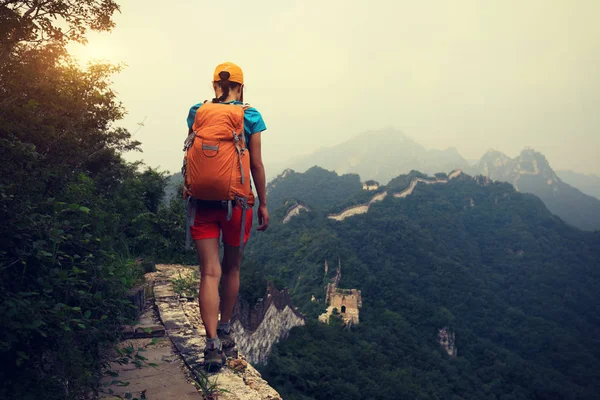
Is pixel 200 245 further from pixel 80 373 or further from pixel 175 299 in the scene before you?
pixel 175 299

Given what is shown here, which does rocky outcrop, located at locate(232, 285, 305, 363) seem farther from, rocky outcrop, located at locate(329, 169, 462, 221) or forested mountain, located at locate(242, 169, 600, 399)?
rocky outcrop, located at locate(329, 169, 462, 221)

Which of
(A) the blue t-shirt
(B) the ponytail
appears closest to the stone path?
(A) the blue t-shirt

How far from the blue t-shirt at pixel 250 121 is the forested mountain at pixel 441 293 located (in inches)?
442

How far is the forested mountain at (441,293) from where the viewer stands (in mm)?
24984

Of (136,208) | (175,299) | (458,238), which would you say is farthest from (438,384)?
(458,238)

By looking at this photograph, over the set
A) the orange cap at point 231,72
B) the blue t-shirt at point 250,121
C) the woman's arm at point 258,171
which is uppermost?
the orange cap at point 231,72

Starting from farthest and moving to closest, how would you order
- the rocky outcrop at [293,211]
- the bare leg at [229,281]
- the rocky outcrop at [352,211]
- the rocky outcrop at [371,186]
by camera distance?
the rocky outcrop at [371,186] → the rocky outcrop at [352,211] → the rocky outcrop at [293,211] → the bare leg at [229,281]

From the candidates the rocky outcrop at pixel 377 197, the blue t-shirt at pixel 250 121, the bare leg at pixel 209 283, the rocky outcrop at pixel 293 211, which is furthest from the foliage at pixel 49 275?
the rocky outcrop at pixel 377 197

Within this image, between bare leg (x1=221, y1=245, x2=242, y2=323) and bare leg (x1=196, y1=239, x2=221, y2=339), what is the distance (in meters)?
0.14

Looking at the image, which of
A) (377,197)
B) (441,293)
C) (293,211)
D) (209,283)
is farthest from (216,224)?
(377,197)

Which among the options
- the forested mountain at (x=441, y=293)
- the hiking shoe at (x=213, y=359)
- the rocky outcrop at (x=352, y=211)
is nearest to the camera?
the hiking shoe at (x=213, y=359)

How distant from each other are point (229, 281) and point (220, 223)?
1.55ft

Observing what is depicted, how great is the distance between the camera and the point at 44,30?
25.2 ft

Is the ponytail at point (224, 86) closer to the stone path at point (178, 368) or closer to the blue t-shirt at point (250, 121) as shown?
the blue t-shirt at point (250, 121)
